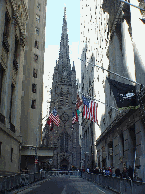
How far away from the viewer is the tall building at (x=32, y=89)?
39.3 metres

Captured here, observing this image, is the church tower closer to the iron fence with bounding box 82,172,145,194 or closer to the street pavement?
the street pavement

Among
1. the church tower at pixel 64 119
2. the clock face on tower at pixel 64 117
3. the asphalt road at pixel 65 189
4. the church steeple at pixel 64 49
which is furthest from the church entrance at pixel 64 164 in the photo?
the asphalt road at pixel 65 189

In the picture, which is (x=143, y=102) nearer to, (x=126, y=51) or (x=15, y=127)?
(x=126, y=51)

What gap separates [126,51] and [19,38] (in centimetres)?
1072

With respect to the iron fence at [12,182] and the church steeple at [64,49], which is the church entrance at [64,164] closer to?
the church steeple at [64,49]

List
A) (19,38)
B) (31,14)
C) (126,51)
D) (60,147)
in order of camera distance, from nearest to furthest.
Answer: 1. (126,51)
2. (19,38)
3. (31,14)
4. (60,147)

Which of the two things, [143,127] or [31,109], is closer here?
[143,127]

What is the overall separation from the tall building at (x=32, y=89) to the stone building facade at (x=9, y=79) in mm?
13598

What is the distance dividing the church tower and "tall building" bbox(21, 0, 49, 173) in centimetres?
4031

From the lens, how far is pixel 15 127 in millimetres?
23938

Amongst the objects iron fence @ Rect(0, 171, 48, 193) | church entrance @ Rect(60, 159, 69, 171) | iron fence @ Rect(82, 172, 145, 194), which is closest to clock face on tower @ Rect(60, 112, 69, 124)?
church entrance @ Rect(60, 159, 69, 171)

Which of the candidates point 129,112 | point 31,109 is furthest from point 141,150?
point 31,109

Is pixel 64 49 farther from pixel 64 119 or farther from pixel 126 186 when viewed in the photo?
pixel 126 186

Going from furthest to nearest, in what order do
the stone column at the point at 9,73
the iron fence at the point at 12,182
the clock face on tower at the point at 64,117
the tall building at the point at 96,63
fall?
the clock face on tower at the point at 64,117
the tall building at the point at 96,63
the stone column at the point at 9,73
the iron fence at the point at 12,182
